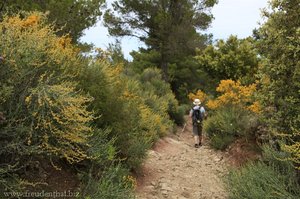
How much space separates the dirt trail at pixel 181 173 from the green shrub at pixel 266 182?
775 millimetres

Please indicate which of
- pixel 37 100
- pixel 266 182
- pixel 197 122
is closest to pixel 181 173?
pixel 266 182

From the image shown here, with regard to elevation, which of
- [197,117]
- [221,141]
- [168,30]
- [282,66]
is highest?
[168,30]

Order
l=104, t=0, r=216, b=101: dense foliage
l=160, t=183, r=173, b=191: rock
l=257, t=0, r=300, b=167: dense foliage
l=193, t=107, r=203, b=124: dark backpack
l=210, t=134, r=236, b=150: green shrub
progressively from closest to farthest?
l=257, t=0, r=300, b=167: dense foliage → l=160, t=183, r=173, b=191: rock → l=210, t=134, r=236, b=150: green shrub → l=193, t=107, r=203, b=124: dark backpack → l=104, t=0, r=216, b=101: dense foliage

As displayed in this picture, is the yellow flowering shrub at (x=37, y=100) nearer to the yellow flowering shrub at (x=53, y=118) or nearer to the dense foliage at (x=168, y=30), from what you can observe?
the yellow flowering shrub at (x=53, y=118)

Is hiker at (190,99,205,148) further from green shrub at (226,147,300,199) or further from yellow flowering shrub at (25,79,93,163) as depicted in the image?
yellow flowering shrub at (25,79,93,163)

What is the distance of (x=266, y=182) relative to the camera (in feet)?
19.2

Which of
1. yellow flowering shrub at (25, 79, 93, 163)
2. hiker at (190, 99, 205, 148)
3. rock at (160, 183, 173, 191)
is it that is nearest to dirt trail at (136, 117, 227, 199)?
rock at (160, 183, 173, 191)

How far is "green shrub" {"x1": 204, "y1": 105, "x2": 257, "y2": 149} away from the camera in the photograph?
433 inches

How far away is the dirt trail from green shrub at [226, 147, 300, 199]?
2.54 feet

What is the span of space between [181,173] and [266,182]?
3.10 metres

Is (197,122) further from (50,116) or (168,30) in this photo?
(168,30)

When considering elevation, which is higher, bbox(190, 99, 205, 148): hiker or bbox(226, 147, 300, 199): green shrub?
bbox(190, 99, 205, 148): hiker

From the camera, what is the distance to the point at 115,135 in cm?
689

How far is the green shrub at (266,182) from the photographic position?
5.49 metres
